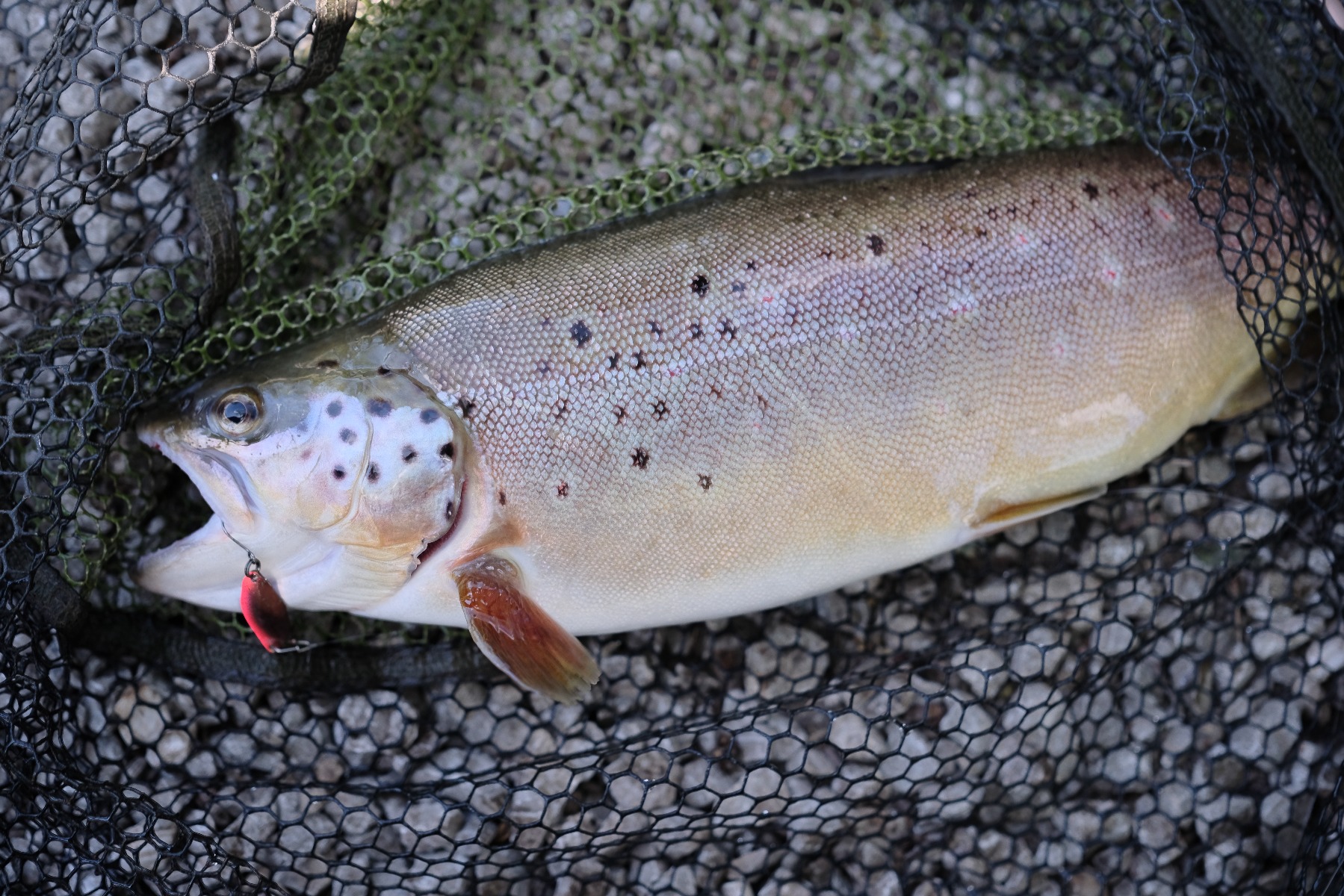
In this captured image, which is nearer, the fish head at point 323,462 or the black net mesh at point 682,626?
the fish head at point 323,462

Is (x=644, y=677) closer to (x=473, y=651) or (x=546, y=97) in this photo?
(x=473, y=651)

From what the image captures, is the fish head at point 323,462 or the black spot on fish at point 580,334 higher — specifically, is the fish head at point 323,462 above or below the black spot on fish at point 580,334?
below

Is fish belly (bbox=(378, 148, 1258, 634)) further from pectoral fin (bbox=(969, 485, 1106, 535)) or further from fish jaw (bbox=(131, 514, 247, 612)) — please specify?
fish jaw (bbox=(131, 514, 247, 612))

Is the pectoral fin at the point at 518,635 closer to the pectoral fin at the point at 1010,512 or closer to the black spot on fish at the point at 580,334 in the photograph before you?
the black spot on fish at the point at 580,334

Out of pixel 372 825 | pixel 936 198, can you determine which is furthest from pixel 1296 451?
pixel 372 825

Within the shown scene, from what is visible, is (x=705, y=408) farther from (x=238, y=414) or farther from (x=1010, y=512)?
(x=238, y=414)

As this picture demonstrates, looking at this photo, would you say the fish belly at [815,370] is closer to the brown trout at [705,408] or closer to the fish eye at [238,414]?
the brown trout at [705,408]

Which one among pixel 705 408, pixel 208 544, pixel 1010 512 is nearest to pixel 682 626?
pixel 705 408

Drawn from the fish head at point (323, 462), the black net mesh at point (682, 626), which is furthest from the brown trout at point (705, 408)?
the black net mesh at point (682, 626)
